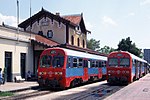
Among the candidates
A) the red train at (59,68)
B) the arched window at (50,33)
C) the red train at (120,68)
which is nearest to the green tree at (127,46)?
the arched window at (50,33)

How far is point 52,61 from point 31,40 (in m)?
10.8

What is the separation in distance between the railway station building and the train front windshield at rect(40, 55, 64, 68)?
6085 millimetres

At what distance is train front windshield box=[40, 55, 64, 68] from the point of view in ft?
75.4

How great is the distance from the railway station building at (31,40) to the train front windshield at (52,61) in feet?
20.0

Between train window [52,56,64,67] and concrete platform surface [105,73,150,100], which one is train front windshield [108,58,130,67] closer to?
concrete platform surface [105,73,150,100]

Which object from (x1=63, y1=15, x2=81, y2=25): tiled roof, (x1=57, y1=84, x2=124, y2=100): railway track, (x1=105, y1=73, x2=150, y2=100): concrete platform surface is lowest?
(x1=57, y1=84, x2=124, y2=100): railway track

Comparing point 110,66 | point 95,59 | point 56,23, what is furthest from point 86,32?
point 110,66

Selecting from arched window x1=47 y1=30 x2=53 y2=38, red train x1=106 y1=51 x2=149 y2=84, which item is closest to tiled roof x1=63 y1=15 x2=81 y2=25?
arched window x1=47 y1=30 x2=53 y2=38

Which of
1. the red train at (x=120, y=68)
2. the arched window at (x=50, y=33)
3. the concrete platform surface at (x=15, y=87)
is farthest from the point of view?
the arched window at (x=50, y=33)

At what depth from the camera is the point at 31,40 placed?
33.7 meters

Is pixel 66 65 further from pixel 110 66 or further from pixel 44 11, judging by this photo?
pixel 44 11

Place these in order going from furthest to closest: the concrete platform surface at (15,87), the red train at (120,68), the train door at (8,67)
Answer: the train door at (8,67) → the red train at (120,68) → the concrete platform surface at (15,87)

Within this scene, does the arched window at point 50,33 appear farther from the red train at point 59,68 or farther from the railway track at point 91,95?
the railway track at point 91,95

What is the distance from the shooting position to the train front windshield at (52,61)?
23.0m
